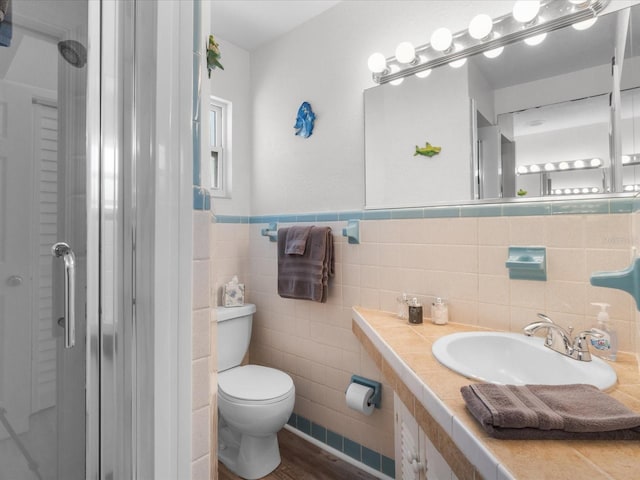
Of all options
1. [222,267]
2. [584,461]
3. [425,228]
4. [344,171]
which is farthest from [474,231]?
[222,267]

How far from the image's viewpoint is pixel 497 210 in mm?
1399

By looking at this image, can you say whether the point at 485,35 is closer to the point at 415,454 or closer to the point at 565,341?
the point at 565,341

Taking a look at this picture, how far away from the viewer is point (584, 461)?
0.57m

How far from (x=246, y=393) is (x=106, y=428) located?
3.79ft

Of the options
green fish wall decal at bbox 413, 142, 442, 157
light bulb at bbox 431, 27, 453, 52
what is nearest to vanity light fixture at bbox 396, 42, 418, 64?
light bulb at bbox 431, 27, 453, 52

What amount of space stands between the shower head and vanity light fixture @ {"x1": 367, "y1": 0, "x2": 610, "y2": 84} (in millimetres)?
1325

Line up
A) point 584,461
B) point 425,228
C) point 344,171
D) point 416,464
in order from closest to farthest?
point 584,461
point 416,464
point 425,228
point 344,171

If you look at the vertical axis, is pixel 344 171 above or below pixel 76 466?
above

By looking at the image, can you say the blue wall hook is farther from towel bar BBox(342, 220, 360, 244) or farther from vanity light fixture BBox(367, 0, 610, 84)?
towel bar BBox(342, 220, 360, 244)

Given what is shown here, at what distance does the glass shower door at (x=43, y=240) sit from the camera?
0.65m

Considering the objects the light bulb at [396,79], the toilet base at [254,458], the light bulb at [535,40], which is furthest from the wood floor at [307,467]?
the light bulb at [535,40]

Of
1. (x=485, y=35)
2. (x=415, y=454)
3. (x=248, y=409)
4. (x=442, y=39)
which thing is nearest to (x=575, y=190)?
(x=485, y=35)

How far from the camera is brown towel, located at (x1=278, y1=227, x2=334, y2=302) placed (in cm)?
190

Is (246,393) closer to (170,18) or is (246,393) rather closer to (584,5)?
(170,18)
